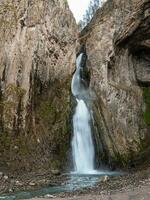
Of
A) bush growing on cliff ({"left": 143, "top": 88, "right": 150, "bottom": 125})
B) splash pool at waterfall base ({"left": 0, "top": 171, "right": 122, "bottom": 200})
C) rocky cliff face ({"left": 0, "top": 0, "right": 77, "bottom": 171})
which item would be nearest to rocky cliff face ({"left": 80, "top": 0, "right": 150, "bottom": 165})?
bush growing on cliff ({"left": 143, "top": 88, "right": 150, "bottom": 125})

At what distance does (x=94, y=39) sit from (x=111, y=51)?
8.22 ft

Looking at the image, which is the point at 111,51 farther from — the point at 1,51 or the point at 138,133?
the point at 1,51

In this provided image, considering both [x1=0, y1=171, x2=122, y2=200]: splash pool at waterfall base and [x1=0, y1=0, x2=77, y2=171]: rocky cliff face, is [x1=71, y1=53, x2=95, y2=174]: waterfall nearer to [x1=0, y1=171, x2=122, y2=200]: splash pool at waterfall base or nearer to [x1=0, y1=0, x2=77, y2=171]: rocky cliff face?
[x1=0, y1=0, x2=77, y2=171]: rocky cliff face

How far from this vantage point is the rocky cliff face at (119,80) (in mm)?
42031

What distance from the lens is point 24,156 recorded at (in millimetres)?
37562

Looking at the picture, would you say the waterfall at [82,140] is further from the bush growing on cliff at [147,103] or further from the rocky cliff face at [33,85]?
the bush growing on cliff at [147,103]

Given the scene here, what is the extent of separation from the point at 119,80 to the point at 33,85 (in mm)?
9914

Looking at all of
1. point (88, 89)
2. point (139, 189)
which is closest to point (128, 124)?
point (88, 89)

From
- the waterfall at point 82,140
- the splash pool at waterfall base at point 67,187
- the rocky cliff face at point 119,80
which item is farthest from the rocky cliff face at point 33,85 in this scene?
the splash pool at waterfall base at point 67,187

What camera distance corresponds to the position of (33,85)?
133 ft

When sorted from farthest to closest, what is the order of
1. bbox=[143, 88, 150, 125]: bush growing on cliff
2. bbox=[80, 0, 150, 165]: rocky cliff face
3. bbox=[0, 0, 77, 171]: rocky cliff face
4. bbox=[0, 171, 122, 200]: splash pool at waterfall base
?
bbox=[143, 88, 150, 125]: bush growing on cliff, bbox=[80, 0, 150, 165]: rocky cliff face, bbox=[0, 0, 77, 171]: rocky cliff face, bbox=[0, 171, 122, 200]: splash pool at waterfall base

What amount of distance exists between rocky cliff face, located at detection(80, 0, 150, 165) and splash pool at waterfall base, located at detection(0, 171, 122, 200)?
22.2ft

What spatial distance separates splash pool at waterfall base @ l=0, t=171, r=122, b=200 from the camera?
25.9 m

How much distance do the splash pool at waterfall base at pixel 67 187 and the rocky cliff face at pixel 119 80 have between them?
6.76 meters
